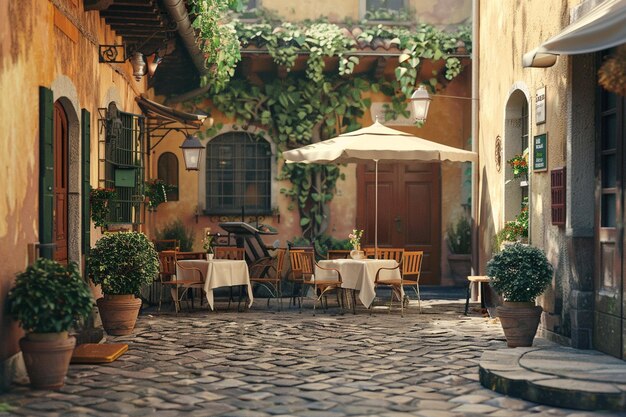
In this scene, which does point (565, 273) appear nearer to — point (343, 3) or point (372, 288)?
point (372, 288)

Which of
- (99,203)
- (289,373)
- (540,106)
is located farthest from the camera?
(99,203)

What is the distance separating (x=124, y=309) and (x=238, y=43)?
622 centimetres

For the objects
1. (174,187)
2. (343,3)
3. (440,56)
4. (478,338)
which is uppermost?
(343,3)

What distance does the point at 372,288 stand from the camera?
11250 mm

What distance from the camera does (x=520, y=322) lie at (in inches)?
330

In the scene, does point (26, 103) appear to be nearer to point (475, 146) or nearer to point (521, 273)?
point (521, 273)

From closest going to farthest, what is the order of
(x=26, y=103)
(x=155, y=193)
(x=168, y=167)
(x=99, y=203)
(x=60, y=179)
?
(x=26, y=103) < (x=60, y=179) < (x=99, y=203) < (x=155, y=193) < (x=168, y=167)

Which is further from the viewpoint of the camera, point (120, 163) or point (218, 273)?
point (120, 163)

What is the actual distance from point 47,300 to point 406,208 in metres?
10.2

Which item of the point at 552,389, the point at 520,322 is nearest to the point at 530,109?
the point at 520,322

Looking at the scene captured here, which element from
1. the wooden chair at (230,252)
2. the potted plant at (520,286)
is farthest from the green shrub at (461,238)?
the potted plant at (520,286)

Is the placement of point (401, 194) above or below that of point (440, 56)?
below

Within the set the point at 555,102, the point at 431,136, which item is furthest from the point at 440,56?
the point at 555,102

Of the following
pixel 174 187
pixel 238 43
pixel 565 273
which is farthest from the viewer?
pixel 174 187
